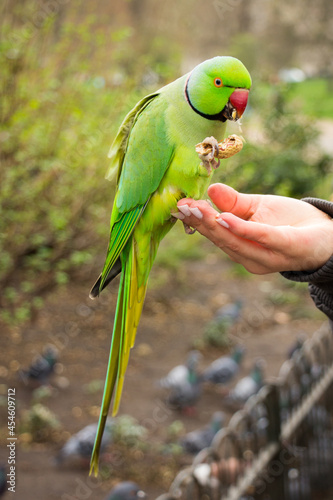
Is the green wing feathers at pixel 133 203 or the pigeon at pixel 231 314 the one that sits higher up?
the green wing feathers at pixel 133 203

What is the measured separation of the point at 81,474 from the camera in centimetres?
246

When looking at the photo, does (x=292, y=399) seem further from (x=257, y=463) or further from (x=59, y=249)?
(x=59, y=249)

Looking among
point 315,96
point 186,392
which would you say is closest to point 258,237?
point 186,392

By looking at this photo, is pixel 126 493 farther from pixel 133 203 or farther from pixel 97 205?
pixel 97 205

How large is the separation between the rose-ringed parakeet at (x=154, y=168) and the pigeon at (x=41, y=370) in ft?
6.31

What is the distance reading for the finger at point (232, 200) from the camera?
45.1 inches

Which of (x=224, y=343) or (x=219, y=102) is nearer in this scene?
(x=219, y=102)

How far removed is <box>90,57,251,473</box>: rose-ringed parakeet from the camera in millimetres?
1052

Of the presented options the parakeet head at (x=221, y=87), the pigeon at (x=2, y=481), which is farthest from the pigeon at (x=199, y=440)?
the parakeet head at (x=221, y=87)

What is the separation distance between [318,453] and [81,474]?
1.28m

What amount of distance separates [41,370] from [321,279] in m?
2.27

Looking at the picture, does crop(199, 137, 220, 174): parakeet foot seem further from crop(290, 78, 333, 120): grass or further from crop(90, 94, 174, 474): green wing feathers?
crop(290, 78, 333, 120): grass

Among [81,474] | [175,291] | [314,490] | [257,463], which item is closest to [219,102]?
[257,463]

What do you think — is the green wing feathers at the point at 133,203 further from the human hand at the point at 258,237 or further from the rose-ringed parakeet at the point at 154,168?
the human hand at the point at 258,237
